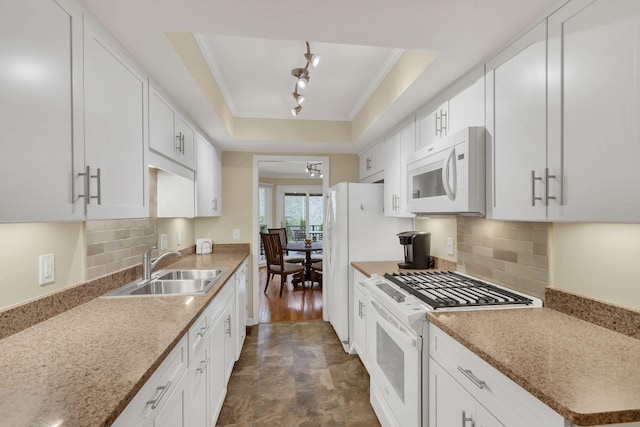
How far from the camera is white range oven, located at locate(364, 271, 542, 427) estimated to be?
1.49 metres

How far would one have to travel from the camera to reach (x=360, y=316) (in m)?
2.71

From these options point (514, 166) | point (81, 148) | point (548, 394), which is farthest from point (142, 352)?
point (514, 166)

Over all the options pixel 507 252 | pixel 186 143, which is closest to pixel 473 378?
pixel 507 252

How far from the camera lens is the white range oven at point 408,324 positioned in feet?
4.88

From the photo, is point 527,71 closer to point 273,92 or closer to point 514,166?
point 514,166

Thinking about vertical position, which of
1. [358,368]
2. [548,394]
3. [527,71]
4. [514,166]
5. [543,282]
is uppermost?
[527,71]

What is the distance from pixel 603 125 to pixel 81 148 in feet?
5.72

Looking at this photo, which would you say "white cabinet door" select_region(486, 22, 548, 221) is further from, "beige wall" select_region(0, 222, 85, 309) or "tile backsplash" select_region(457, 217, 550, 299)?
"beige wall" select_region(0, 222, 85, 309)

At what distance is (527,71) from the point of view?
1290 mm

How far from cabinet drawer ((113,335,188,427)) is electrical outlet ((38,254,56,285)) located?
625 millimetres

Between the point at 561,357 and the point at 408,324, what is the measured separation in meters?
0.64

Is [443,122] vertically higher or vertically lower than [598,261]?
higher

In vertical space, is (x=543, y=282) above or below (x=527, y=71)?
below

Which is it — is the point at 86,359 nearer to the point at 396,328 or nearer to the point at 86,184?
the point at 86,184
